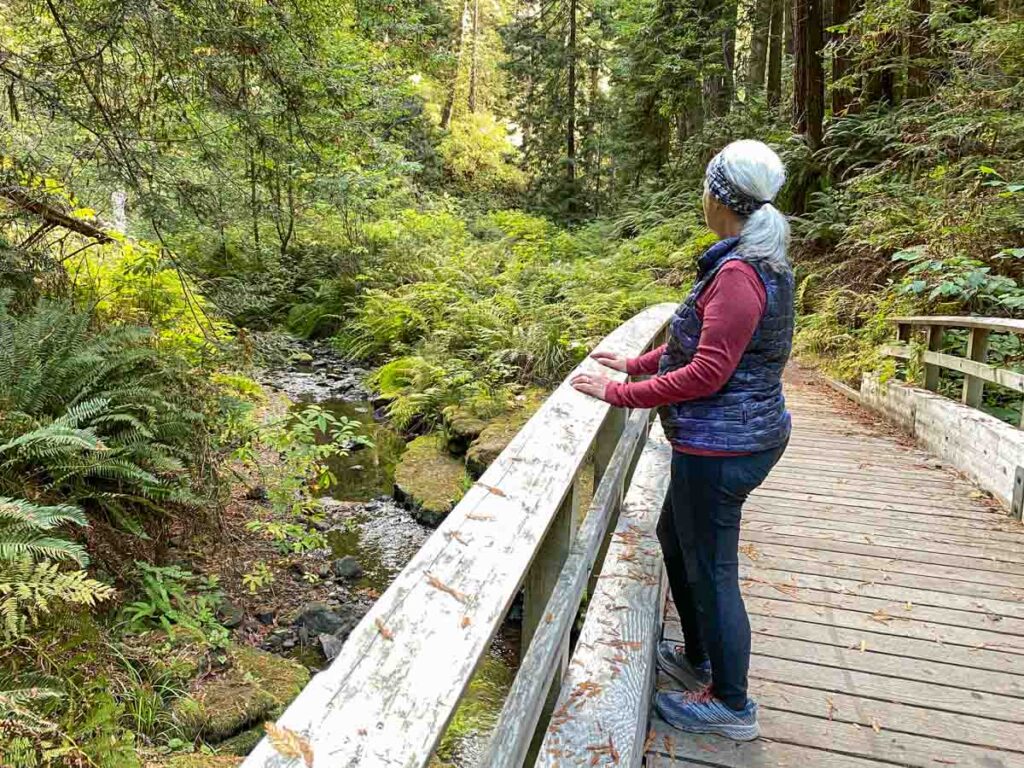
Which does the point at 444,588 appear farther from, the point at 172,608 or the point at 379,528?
the point at 379,528

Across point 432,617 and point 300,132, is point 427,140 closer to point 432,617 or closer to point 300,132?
point 300,132

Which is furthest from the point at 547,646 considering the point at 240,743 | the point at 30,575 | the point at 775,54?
the point at 775,54

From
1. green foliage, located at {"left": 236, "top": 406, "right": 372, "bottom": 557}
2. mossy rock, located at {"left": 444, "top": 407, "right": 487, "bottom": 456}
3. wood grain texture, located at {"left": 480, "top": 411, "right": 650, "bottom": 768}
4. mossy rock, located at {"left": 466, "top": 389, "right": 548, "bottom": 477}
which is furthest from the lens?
mossy rock, located at {"left": 444, "top": 407, "right": 487, "bottom": 456}

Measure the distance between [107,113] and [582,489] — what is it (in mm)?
4991

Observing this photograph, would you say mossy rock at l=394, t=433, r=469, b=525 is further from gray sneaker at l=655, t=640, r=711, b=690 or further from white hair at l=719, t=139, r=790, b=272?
white hair at l=719, t=139, r=790, b=272

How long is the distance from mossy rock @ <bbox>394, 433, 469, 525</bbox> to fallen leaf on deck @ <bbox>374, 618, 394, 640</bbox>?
5.82 metres

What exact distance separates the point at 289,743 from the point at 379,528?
6.33 m

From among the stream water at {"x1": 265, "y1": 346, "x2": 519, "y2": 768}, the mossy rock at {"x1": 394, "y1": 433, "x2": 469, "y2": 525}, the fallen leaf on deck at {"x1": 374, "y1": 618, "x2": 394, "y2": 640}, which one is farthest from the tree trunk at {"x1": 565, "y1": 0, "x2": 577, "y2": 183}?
the fallen leaf on deck at {"x1": 374, "y1": 618, "x2": 394, "y2": 640}

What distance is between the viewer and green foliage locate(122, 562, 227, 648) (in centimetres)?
429

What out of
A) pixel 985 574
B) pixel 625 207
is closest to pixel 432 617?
pixel 985 574

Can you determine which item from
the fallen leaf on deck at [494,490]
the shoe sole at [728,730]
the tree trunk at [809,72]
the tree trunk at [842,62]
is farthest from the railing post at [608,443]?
the tree trunk at [809,72]

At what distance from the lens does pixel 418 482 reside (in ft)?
25.7

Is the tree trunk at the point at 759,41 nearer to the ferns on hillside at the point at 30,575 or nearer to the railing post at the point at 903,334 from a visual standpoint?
the railing post at the point at 903,334

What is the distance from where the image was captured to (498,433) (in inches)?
310
